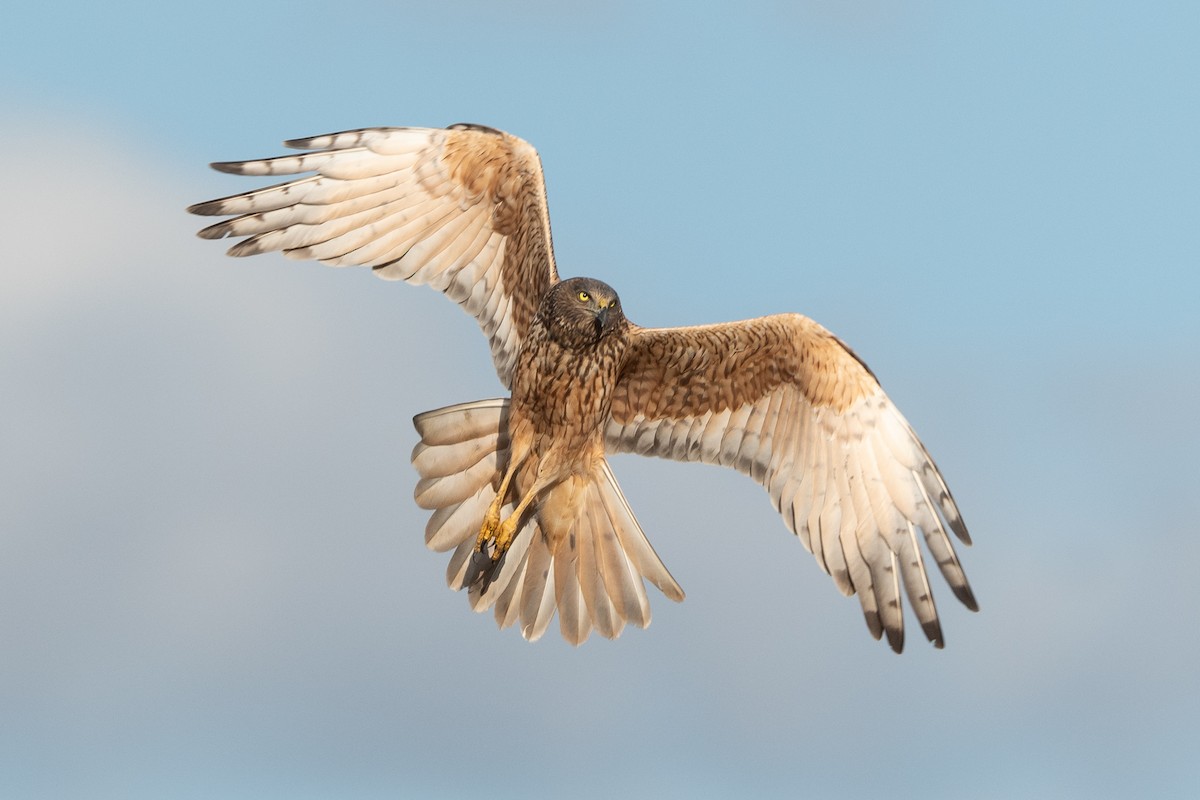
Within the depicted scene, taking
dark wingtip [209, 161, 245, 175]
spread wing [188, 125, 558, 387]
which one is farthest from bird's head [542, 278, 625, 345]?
dark wingtip [209, 161, 245, 175]

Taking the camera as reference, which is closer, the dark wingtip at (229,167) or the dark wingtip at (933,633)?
the dark wingtip at (229,167)

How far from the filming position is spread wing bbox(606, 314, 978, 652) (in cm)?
1104

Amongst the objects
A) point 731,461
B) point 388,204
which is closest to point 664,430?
point 731,461

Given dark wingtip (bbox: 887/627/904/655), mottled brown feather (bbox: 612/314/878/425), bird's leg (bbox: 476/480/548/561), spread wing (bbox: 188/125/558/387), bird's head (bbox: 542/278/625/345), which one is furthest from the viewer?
dark wingtip (bbox: 887/627/904/655)

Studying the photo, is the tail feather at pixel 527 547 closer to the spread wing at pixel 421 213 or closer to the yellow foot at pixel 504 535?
the yellow foot at pixel 504 535

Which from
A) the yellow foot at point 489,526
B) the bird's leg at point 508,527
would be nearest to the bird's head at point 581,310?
the bird's leg at point 508,527

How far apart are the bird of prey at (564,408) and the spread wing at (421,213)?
11 mm

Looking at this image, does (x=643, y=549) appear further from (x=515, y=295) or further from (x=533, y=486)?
(x=515, y=295)

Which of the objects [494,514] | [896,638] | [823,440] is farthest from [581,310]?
[896,638]

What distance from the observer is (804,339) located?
434 inches

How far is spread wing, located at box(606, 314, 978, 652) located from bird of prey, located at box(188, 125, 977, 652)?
11 mm

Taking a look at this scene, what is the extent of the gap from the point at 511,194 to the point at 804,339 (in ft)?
6.35

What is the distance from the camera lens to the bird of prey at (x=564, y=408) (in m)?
10.8

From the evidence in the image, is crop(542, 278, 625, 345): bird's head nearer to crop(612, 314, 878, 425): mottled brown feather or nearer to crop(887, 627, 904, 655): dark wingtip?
crop(612, 314, 878, 425): mottled brown feather
